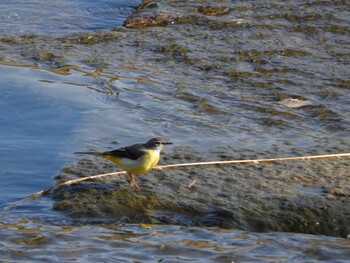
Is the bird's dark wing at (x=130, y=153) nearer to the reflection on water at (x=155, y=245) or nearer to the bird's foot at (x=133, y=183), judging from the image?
the bird's foot at (x=133, y=183)

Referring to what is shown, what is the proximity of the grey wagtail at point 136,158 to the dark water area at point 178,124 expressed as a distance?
151mm

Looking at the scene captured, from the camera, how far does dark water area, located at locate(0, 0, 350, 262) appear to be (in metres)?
5.99

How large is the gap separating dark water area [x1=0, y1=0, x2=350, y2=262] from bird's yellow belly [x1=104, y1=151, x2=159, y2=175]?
5.9 inches

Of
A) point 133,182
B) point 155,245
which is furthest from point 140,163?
point 155,245

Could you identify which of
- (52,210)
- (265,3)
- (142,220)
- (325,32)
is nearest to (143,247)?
(142,220)

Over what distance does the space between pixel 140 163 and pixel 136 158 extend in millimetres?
48

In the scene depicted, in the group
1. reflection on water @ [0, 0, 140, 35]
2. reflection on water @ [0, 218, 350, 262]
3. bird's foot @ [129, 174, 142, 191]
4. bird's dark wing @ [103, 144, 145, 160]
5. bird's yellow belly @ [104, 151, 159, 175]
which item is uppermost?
reflection on water @ [0, 0, 140, 35]

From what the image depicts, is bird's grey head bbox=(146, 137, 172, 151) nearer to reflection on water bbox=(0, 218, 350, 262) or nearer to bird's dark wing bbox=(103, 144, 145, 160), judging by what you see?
bird's dark wing bbox=(103, 144, 145, 160)

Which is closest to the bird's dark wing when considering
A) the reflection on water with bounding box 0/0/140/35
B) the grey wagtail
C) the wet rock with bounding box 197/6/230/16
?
the grey wagtail

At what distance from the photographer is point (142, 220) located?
6.27 m

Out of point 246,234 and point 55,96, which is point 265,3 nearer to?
point 55,96

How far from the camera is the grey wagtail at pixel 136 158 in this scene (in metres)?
6.52

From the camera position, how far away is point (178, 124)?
818 cm

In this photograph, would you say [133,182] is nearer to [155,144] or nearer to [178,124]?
[155,144]
